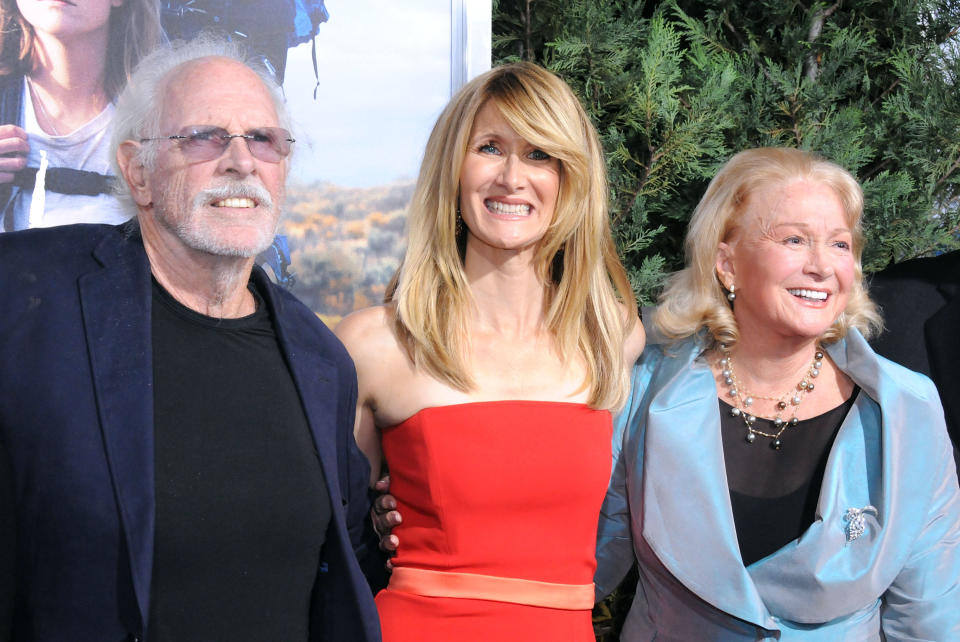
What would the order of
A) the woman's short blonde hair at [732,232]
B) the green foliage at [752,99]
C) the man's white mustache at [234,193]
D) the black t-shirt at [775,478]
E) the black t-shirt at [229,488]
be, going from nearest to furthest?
the black t-shirt at [229,488]
the man's white mustache at [234,193]
the black t-shirt at [775,478]
the woman's short blonde hair at [732,232]
the green foliage at [752,99]

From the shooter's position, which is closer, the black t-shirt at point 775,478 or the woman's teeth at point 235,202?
the woman's teeth at point 235,202

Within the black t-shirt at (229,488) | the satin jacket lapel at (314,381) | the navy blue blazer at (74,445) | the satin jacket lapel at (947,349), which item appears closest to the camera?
the navy blue blazer at (74,445)

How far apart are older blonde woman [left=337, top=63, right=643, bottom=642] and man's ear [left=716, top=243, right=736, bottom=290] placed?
1.30ft

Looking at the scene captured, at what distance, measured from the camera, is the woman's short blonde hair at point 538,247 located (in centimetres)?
238

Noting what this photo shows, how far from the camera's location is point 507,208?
2.41 metres

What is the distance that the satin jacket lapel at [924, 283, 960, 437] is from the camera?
2.80 meters

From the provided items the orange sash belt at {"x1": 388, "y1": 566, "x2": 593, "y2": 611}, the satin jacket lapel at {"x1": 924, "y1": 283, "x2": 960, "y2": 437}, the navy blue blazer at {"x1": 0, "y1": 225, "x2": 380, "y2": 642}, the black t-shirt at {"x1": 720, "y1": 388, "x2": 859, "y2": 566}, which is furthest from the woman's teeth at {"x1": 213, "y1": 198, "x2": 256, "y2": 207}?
the satin jacket lapel at {"x1": 924, "y1": 283, "x2": 960, "y2": 437}

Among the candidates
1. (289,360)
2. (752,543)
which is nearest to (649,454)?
(752,543)

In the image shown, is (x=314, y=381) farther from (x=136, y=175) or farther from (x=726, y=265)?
(x=726, y=265)

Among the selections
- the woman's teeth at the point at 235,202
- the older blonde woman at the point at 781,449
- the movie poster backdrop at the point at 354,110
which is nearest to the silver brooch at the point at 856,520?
the older blonde woman at the point at 781,449

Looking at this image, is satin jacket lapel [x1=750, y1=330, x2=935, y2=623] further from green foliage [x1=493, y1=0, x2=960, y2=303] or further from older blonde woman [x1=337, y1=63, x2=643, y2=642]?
green foliage [x1=493, y1=0, x2=960, y2=303]

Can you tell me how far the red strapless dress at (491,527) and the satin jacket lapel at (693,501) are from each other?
25cm

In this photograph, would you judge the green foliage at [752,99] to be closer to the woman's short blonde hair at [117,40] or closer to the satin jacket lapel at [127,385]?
the woman's short blonde hair at [117,40]

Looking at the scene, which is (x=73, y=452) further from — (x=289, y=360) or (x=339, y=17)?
(x=339, y=17)
